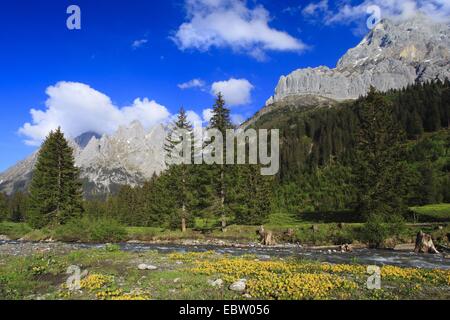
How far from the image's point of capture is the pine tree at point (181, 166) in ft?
175

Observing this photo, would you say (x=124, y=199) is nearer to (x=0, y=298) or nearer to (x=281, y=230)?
(x=281, y=230)

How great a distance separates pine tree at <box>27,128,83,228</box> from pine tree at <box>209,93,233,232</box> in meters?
25.1

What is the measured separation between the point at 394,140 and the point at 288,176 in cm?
7795

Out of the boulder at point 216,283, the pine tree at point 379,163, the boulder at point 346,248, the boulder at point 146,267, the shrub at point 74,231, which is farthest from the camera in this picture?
the shrub at point 74,231

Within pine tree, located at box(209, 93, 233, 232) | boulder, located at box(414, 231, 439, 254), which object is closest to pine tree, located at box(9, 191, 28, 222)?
pine tree, located at box(209, 93, 233, 232)

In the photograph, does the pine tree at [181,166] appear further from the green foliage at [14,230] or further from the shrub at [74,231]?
the green foliage at [14,230]

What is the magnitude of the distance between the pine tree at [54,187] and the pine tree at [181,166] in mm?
17197

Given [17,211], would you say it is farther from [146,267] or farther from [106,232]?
[146,267]

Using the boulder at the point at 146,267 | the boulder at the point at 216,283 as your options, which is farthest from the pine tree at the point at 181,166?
the boulder at the point at 216,283

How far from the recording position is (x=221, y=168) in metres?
51.0

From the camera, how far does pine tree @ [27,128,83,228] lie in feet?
190
